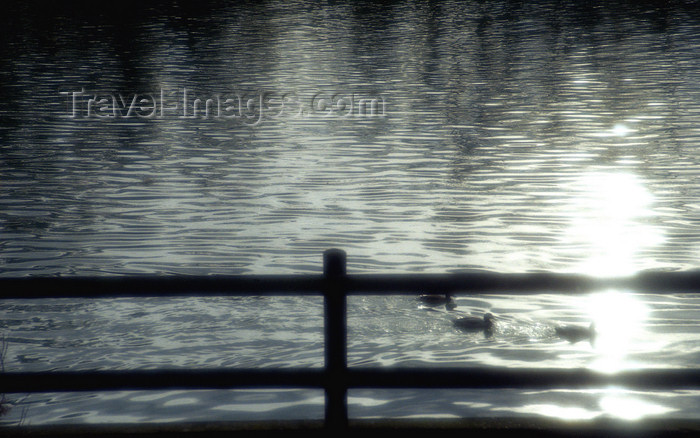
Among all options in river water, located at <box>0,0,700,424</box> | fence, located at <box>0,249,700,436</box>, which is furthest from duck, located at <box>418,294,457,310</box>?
fence, located at <box>0,249,700,436</box>

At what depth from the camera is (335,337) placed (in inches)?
238

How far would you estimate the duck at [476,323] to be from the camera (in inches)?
502

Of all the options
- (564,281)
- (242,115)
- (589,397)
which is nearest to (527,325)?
(589,397)

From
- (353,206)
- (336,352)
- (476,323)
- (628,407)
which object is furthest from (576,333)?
(353,206)

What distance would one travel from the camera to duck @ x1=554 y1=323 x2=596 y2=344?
12.5 meters

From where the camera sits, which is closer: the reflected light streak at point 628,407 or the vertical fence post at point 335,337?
the vertical fence post at point 335,337

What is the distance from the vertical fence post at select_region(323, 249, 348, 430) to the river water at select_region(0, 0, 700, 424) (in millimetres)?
1742

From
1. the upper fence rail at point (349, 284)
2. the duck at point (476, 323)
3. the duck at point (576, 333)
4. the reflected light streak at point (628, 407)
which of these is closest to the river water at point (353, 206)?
the reflected light streak at point (628, 407)

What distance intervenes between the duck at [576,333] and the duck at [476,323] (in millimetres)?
808

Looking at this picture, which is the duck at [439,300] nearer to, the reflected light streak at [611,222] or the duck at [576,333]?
the duck at [576,333]

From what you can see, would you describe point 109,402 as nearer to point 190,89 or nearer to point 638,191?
point 638,191

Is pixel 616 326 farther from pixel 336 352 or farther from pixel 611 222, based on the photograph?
pixel 336 352

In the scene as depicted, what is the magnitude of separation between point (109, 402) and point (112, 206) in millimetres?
11295

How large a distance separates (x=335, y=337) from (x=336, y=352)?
0.29ft
